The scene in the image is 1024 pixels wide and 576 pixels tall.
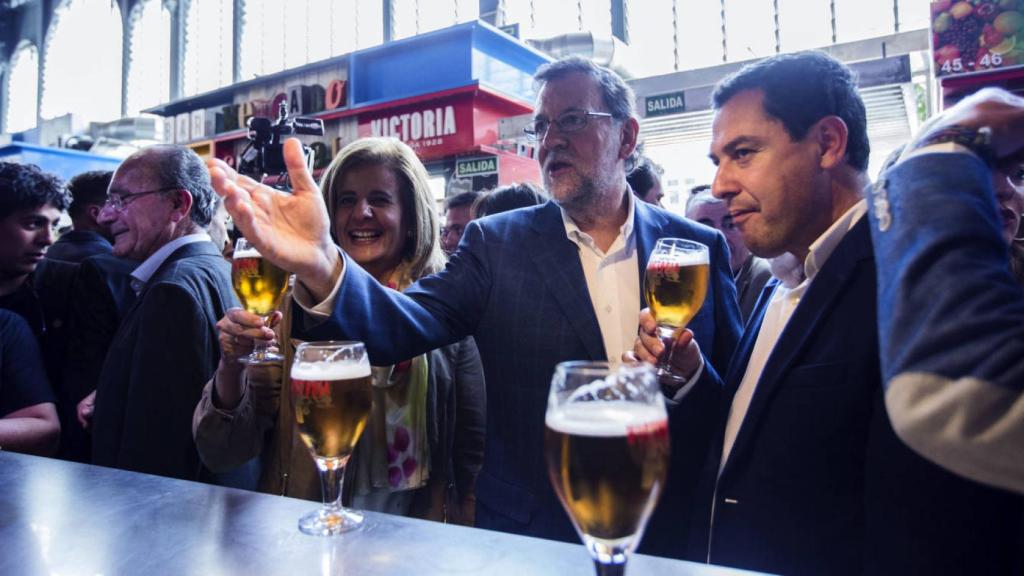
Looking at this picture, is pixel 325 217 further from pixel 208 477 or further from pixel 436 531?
pixel 208 477

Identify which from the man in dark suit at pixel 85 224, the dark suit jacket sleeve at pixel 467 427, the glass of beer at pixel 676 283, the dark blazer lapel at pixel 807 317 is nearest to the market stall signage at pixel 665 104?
the dark suit jacket sleeve at pixel 467 427

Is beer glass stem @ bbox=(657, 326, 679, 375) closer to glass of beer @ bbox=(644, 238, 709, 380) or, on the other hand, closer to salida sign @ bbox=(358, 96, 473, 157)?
glass of beer @ bbox=(644, 238, 709, 380)

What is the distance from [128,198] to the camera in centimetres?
221

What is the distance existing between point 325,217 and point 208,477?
1107 mm

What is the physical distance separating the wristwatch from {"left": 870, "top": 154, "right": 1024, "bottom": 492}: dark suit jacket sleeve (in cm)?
Result: 2

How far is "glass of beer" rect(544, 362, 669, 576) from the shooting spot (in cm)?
57

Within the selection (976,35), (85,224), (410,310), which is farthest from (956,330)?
(85,224)

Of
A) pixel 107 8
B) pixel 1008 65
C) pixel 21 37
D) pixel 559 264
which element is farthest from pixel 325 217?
pixel 21 37

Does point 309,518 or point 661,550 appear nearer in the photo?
point 309,518

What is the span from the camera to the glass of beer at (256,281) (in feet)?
4.29

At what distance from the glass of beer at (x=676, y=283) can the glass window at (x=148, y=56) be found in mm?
14177

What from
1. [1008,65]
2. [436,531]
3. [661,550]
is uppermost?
[1008,65]

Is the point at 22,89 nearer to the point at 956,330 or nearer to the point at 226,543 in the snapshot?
the point at 226,543

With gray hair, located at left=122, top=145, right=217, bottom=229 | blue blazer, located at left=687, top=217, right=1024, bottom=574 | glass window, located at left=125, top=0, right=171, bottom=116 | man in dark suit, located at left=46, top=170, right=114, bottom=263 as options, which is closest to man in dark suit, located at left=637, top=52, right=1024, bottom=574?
blue blazer, located at left=687, top=217, right=1024, bottom=574
